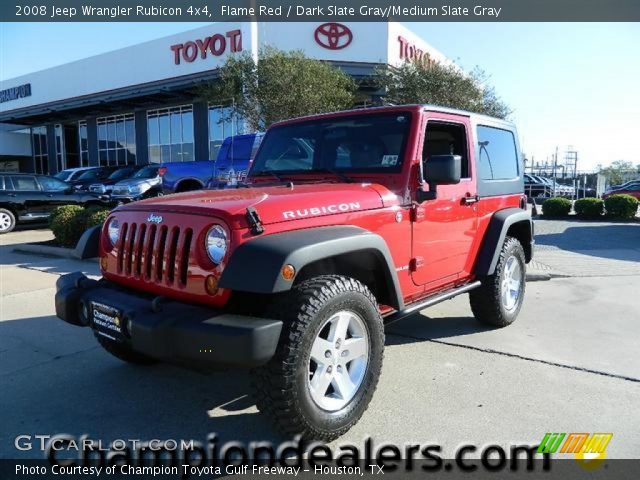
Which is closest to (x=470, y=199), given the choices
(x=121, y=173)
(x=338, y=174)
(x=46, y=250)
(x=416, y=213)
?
(x=416, y=213)

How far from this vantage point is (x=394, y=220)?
3.38m

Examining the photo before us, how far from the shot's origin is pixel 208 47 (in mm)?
21281

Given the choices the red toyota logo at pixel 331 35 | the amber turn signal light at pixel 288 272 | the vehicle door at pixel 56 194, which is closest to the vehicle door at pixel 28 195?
the vehicle door at pixel 56 194

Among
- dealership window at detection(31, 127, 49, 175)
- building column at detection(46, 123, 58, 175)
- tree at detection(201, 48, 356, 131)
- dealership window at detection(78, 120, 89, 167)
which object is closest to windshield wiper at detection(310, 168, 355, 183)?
tree at detection(201, 48, 356, 131)

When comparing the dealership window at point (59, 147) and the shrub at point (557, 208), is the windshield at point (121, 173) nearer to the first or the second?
the shrub at point (557, 208)

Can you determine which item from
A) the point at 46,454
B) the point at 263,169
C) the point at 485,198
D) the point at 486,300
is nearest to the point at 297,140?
the point at 263,169

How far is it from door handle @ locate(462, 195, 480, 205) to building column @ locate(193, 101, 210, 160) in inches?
875

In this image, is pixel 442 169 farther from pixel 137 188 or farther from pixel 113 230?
pixel 137 188

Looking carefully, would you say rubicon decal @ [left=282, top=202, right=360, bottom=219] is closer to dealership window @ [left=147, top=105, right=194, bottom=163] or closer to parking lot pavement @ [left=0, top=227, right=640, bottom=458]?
parking lot pavement @ [left=0, top=227, right=640, bottom=458]

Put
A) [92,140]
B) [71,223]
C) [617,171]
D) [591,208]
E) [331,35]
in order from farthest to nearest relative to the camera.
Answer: [617,171]
[92,140]
[331,35]
[591,208]
[71,223]

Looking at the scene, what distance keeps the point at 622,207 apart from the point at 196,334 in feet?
54.1

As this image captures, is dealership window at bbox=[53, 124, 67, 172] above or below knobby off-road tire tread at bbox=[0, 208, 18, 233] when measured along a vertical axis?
above

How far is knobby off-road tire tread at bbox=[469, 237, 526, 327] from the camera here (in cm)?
461

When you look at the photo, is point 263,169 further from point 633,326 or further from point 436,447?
point 633,326
